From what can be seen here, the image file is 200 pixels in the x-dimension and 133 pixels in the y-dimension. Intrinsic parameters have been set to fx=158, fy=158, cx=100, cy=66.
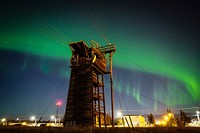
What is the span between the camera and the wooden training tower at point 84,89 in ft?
70.5

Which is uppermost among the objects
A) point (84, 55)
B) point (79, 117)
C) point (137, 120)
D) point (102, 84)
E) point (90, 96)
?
point (84, 55)

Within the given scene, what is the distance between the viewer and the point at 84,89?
23125mm

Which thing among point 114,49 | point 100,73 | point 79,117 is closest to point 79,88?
point 79,117

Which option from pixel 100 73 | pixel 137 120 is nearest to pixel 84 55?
pixel 100 73

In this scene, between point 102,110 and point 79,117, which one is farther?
point 102,110

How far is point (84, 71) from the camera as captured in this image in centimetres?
2442

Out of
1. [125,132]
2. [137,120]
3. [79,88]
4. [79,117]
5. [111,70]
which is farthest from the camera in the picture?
[137,120]

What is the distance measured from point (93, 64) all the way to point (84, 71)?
71.5 inches

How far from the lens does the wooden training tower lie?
70.5 ft

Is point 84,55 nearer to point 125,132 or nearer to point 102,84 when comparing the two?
point 102,84

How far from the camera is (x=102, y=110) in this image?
2488 cm

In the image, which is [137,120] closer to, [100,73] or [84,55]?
[100,73]

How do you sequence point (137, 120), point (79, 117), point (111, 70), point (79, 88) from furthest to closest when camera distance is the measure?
point (137, 120) < point (111, 70) < point (79, 88) < point (79, 117)

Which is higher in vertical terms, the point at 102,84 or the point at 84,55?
the point at 84,55
